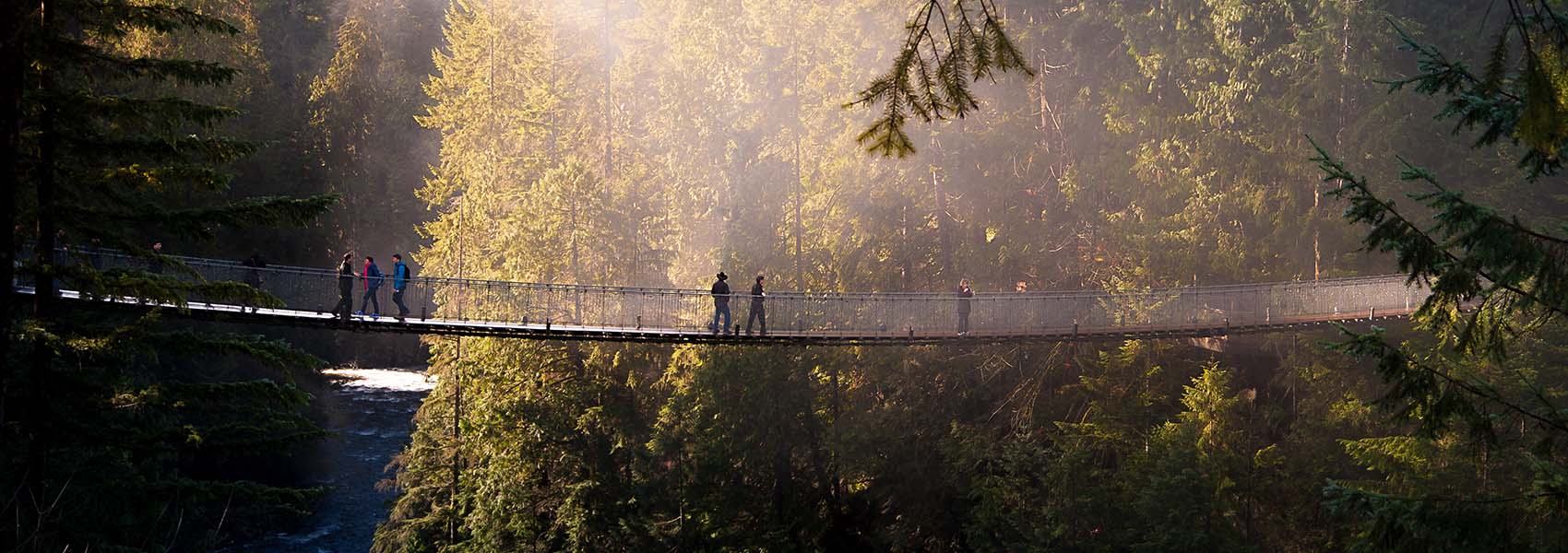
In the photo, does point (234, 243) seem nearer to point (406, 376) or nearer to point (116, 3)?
point (406, 376)

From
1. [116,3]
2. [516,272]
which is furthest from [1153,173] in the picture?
[116,3]

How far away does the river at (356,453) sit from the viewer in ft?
98.2

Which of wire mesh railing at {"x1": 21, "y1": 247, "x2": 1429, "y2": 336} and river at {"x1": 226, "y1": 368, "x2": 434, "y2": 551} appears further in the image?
river at {"x1": 226, "y1": 368, "x2": 434, "y2": 551}

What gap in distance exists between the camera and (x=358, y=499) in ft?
106

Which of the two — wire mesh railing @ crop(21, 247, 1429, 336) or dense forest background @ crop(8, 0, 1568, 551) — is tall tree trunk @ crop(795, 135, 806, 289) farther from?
wire mesh railing @ crop(21, 247, 1429, 336)

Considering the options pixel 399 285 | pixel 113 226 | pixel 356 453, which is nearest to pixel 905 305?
pixel 399 285

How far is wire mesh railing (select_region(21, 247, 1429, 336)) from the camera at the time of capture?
19.8 meters

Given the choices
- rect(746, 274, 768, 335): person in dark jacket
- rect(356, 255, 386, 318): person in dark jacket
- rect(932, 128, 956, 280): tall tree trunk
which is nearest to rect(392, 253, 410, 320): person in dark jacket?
rect(356, 255, 386, 318): person in dark jacket

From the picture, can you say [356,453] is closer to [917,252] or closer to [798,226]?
[798,226]

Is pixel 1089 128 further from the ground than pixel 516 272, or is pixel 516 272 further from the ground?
pixel 1089 128

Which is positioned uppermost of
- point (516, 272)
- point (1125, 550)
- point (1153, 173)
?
point (1153, 173)

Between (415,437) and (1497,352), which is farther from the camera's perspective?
(415,437)

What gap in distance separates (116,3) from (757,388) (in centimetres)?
1966

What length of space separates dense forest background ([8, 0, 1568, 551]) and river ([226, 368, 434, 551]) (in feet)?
6.41
